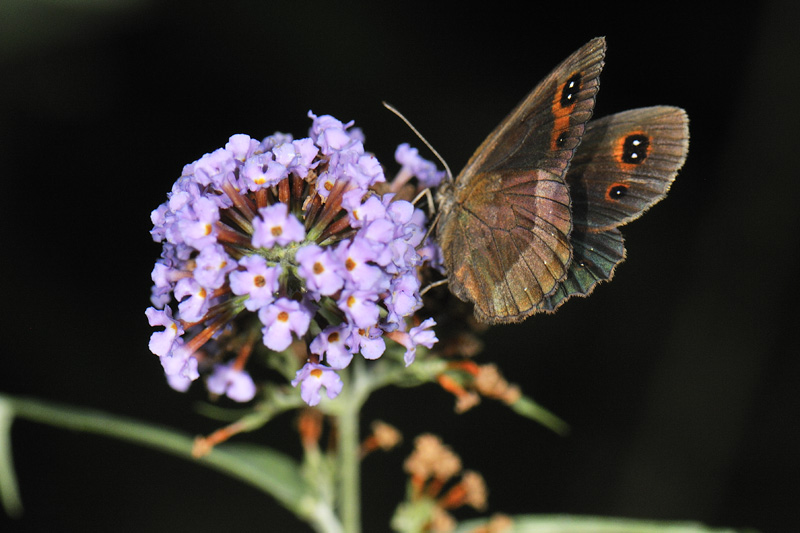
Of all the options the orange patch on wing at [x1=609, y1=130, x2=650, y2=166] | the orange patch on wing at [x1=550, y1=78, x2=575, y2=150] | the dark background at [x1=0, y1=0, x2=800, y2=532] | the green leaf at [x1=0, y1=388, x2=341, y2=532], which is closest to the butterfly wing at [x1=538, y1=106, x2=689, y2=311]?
the orange patch on wing at [x1=609, y1=130, x2=650, y2=166]

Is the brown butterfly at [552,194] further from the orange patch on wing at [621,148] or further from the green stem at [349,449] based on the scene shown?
the green stem at [349,449]

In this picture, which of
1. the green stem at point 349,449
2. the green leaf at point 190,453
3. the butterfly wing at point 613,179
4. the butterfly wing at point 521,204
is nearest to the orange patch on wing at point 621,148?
the butterfly wing at point 613,179

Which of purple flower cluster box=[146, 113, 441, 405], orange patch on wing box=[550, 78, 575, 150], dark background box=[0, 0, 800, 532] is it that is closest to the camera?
purple flower cluster box=[146, 113, 441, 405]

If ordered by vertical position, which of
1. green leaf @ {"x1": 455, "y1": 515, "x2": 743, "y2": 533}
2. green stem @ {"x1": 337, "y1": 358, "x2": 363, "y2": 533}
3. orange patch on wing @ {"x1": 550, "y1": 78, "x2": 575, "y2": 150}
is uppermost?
orange patch on wing @ {"x1": 550, "y1": 78, "x2": 575, "y2": 150}

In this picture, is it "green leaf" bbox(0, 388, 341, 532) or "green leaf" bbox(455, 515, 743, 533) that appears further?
"green leaf" bbox(455, 515, 743, 533)

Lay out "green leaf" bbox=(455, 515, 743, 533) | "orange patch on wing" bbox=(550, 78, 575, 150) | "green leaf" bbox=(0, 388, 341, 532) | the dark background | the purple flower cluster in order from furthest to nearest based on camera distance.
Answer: the dark background, "green leaf" bbox=(455, 515, 743, 533), "green leaf" bbox=(0, 388, 341, 532), "orange patch on wing" bbox=(550, 78, 575, 150), the purple flower cluster

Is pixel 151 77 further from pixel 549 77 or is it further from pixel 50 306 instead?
pixel 549 77

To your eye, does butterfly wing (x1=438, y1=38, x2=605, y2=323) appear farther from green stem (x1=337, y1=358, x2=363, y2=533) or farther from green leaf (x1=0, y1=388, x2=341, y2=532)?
Result: green leaf (x1=0, y1=388, x2=341, y2=532)
